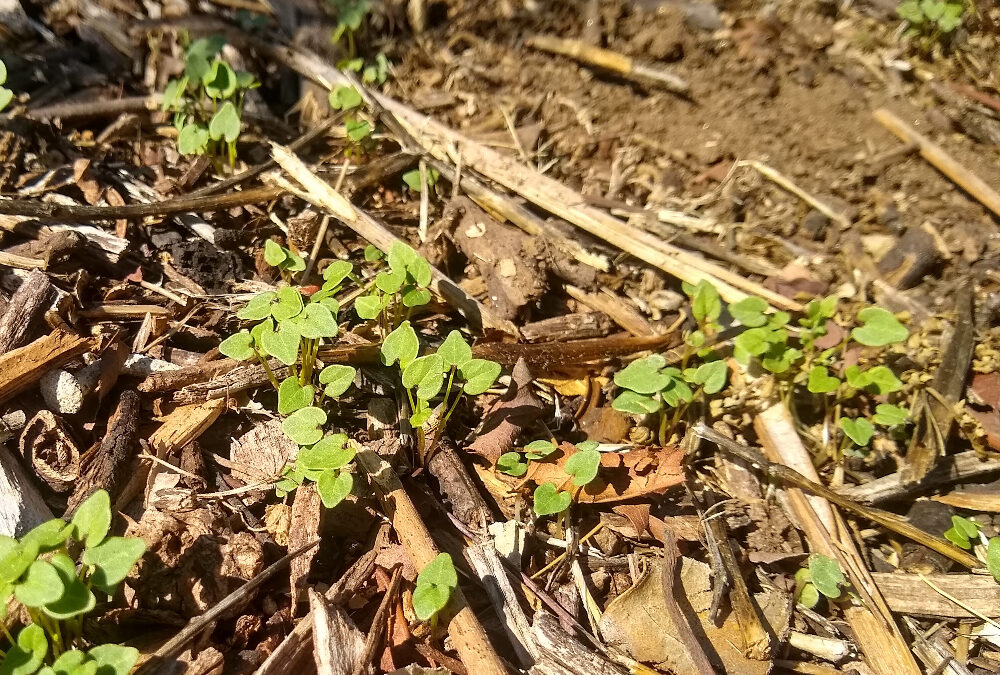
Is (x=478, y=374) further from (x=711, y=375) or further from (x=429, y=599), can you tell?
(x=711, y=375)

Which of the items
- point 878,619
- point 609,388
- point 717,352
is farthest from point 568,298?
point 878,619

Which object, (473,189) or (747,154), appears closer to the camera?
(473,189)

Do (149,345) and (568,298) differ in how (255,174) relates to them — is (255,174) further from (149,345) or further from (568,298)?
(568,298)

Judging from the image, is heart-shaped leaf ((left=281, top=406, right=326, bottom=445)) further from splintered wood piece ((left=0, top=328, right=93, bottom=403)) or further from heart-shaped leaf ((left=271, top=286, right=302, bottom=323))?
splintered wood piece ((left=0, top=328, right=93, bottom=403))

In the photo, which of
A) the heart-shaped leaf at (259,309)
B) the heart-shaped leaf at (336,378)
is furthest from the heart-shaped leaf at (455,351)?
the heart-shaped leaf at (259,309)

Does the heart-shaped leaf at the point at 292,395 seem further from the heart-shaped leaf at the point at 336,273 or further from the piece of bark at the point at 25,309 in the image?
the piece of bark at the point at 25,309

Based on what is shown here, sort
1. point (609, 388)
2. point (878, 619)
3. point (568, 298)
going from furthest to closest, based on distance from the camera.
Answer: point (568, 298) → point (609, 388) → point (878, 619)
